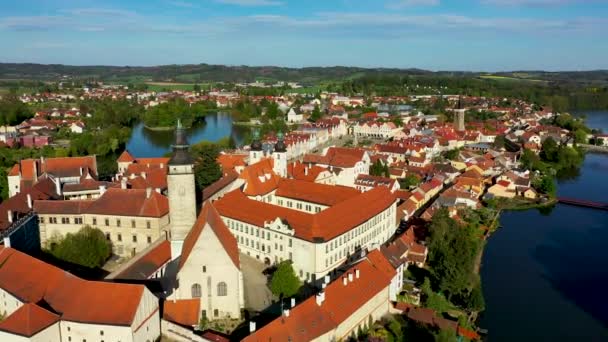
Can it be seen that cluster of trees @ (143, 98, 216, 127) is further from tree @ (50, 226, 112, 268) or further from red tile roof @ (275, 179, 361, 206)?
tree @ (50, 226, 112, 268)

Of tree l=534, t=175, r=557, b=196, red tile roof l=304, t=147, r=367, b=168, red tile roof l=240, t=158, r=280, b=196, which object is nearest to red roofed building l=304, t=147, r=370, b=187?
red tile roof l=304, t=147, r=367, b=168

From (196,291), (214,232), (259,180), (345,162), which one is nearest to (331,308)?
(214,232)

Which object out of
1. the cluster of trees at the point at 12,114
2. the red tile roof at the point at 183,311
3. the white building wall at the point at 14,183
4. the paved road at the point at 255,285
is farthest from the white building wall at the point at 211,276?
the cluster of trees at the point at 12,114

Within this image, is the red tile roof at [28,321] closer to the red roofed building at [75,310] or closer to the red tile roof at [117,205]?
the red roofed building at [75,310]

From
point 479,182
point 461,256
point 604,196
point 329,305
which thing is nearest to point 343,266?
point 461,256

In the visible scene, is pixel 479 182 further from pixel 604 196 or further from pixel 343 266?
pixel 343 266

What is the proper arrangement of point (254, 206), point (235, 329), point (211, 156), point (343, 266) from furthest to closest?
point (211, 156) → point (254, 206) → point (343, 266) → point (235, 329)

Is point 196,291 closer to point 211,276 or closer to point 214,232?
point 211,276
